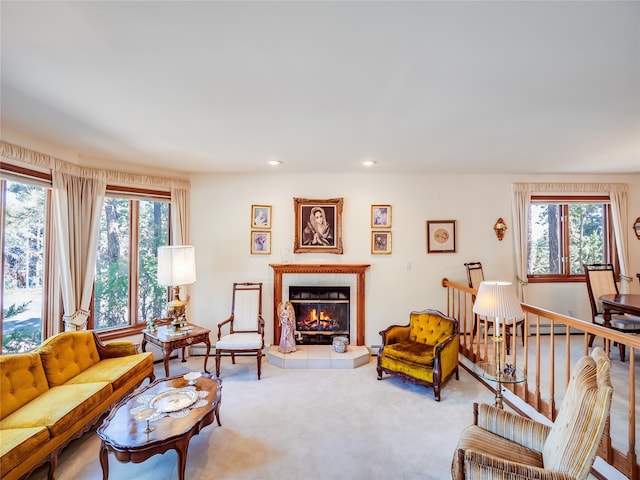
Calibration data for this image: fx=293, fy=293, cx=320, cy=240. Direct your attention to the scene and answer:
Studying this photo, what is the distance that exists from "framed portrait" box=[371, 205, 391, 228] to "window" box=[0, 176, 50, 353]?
414 cm

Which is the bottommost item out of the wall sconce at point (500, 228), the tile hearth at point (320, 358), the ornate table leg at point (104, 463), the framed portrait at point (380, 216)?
the tile hearth at point (320, 358)

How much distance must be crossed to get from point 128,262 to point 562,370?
5.71 m

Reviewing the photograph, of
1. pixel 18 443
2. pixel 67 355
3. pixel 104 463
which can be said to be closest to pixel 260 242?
pixel 67 355

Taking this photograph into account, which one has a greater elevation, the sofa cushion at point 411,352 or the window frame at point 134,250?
the window frame at point 134,250

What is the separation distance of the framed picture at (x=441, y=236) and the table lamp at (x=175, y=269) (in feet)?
11.5

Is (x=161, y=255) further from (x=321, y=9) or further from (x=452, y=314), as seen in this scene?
(x=452, y=314)

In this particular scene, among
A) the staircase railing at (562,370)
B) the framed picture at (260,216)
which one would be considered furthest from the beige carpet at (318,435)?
the framed picture at (260,216)

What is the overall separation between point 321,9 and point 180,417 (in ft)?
8.74

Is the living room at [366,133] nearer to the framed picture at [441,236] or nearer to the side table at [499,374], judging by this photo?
the framed picture at [441,236]

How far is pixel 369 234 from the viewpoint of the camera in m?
4.61

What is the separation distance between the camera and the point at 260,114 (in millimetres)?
2436

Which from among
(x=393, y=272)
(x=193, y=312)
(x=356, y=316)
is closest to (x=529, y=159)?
(x=393, y=272)

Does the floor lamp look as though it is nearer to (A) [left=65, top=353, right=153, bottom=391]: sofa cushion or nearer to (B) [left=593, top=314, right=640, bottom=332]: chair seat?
(B) [left=593, top=314, right=640, bottom=332]: chair seat

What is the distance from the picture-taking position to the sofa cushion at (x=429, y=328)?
3518 millimetres
